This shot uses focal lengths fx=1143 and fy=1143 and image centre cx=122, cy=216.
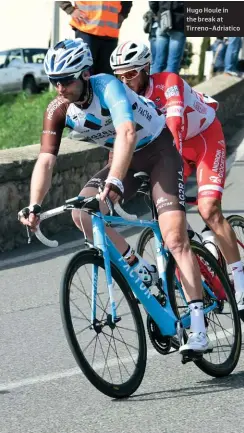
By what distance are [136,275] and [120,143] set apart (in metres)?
0.69

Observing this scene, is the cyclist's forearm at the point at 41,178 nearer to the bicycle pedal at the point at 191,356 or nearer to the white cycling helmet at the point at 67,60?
the white cycling helmet at the point at 67,60

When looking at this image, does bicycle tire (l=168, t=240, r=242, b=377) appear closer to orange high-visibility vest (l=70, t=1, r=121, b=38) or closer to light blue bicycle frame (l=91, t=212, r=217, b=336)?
light blue bicycle frame (l=91, t=212, r=217, b=336)

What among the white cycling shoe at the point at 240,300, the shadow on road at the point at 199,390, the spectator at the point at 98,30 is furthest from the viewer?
the spectator at the point at 98,30

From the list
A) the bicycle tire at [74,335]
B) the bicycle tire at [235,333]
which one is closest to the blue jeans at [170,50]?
the bicycle tire at [235,333]

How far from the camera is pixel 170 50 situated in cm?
1411

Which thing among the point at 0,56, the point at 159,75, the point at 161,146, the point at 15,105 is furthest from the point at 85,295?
the point at 0,56

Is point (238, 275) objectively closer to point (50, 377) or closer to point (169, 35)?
point (50, 377)

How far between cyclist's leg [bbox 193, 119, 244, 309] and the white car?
2765 cm

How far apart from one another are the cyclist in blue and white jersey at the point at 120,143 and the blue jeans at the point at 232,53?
11677 mm

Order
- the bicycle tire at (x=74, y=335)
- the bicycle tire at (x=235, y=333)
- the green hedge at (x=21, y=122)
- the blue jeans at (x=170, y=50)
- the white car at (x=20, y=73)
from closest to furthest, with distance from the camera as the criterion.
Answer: the bicycle tire at (x=74, y=335), the bicycle tire at (x=235, y=333), the blue jeans at (x=170, y=50), the green hedge at (x=21, y=122), the white car at (x=20, y=73)

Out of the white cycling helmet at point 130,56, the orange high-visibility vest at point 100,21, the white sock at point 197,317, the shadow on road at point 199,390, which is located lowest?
the shadow on road at point 199,390

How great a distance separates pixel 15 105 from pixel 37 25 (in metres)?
29.5

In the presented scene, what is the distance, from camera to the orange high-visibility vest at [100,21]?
11.8 metres

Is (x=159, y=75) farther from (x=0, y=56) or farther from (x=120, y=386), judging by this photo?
(x=0, y=56)
